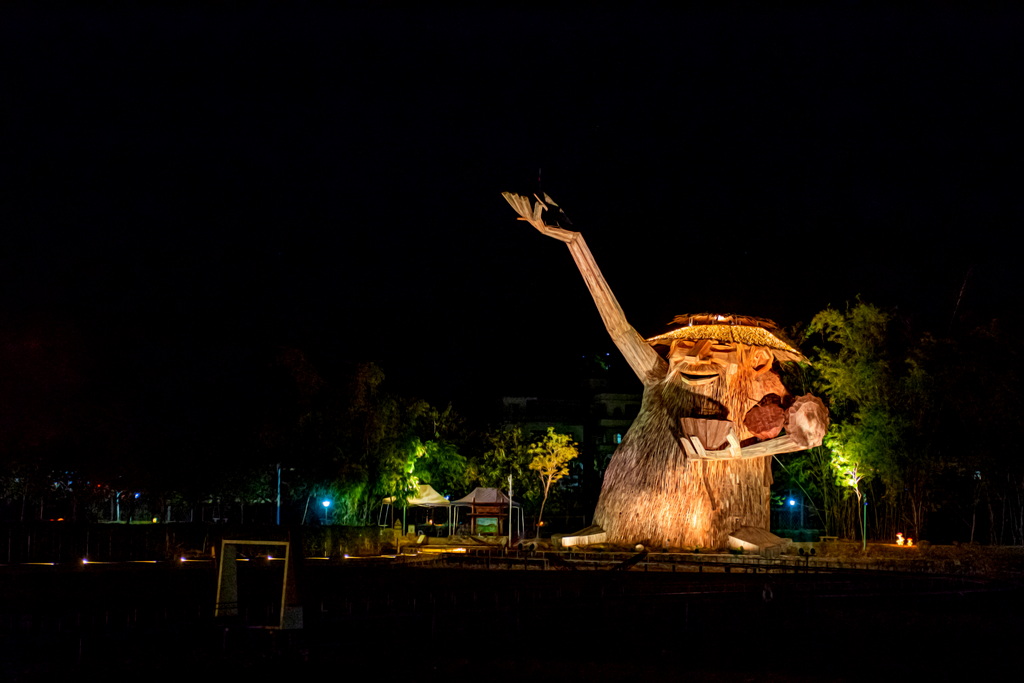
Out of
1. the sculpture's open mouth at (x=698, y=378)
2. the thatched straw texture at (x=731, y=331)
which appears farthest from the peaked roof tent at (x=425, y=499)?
the sculpture's open mouth at (x=698, y=378)

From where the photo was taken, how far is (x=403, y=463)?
38656mm

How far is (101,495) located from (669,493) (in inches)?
770

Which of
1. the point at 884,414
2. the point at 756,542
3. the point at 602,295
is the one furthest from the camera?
the point at 884,414

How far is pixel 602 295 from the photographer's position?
31.2 metres

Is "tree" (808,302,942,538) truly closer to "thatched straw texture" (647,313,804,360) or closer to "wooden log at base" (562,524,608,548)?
"thatched straw texture" (647,313,804,360)

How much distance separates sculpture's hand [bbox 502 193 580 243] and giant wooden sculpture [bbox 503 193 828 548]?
33mm

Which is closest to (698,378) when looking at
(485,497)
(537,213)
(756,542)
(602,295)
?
(602,295)

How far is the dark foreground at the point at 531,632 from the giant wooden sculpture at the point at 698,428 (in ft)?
31.0

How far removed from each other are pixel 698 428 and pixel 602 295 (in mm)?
5234

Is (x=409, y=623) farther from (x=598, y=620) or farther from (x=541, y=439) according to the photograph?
(x=541, y=439)

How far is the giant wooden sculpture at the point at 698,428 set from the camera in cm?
2889

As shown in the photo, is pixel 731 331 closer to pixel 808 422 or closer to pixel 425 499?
pixel 808 422

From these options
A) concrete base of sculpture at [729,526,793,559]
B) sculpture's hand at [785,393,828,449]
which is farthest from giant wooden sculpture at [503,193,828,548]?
concrete base of sculpture at [729,526,793,559]

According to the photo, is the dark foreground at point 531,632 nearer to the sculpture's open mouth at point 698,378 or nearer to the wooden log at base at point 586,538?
the wooden log at base at point 586,538
